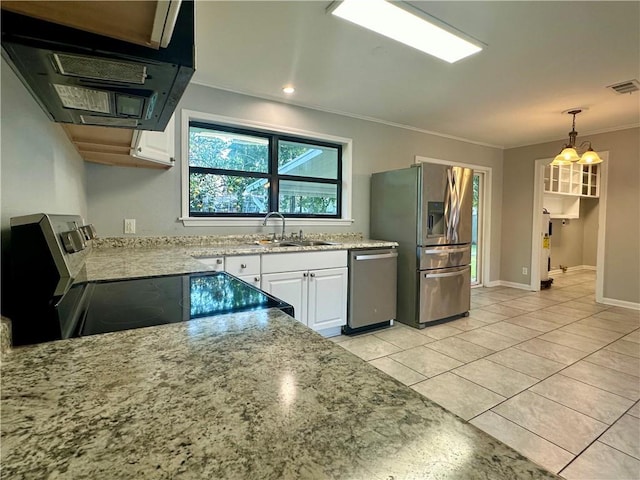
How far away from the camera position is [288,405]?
48 cm

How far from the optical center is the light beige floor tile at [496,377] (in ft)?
7.47

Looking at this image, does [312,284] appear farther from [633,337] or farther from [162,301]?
[633,337]

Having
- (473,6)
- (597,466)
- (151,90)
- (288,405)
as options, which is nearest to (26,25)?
(151,90)

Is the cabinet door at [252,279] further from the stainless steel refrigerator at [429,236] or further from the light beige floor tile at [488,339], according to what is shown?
the light beige floor tile at [488,339]

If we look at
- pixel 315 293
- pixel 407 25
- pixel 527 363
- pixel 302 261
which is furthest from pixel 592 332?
pixel 407 25

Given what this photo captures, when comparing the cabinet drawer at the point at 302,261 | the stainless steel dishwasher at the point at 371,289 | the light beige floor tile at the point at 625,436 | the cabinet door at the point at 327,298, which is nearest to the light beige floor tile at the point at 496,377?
the light beige floor tile at the point at 625,436

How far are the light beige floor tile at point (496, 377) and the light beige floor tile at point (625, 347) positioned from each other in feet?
4.08

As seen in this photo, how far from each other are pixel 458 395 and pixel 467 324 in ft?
5.44

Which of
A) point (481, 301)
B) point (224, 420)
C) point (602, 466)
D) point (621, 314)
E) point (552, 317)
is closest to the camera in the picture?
point (224, 420)

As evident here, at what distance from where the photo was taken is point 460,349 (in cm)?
295

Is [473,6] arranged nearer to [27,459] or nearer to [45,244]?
[45,244]

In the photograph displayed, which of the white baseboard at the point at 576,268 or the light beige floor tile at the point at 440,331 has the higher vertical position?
the white baseboard at the point at 576,268

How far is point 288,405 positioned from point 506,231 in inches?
243

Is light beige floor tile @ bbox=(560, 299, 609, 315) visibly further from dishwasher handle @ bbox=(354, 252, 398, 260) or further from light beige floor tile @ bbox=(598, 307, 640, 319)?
dishwasher handle @ bbox=(354, 252, 398, 260)
